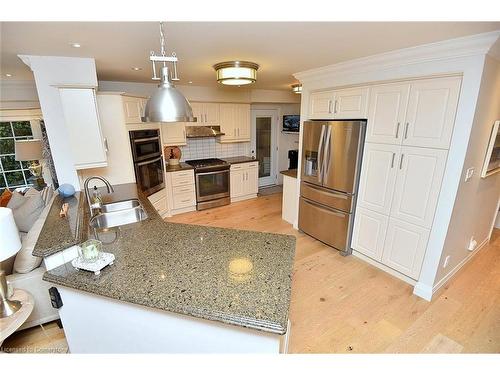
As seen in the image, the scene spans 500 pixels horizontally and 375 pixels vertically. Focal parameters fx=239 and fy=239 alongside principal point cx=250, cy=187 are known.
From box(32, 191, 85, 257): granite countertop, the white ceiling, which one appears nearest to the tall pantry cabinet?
the white ceiling

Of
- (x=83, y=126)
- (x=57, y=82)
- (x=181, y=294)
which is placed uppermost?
(x=57, y=82)

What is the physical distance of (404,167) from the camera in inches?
90.2

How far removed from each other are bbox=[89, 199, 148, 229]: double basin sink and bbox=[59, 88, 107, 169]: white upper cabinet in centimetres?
50

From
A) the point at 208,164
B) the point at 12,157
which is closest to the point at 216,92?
the point at 208,164

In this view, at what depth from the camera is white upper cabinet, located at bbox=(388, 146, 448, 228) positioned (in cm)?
208

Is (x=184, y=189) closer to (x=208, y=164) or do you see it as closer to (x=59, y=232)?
(x=208, y=164)

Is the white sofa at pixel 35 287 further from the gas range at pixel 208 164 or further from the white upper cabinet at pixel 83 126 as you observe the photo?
the gas range at pixel 208 164

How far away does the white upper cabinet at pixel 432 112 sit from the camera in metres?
1.91

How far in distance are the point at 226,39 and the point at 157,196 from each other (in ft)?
9.00

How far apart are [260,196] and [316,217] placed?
2147 mm

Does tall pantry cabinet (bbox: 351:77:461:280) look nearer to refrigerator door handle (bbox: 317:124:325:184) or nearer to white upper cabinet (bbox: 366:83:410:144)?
white upper cabinet (bbox: 366:83:410:144)

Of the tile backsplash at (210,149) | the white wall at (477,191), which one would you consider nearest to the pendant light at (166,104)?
the white wall at (477,191)

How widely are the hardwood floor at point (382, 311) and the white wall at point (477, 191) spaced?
0.25m

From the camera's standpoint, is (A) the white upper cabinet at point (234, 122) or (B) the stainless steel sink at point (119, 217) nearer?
(B) the stainless steel sink at point (119, 217)
